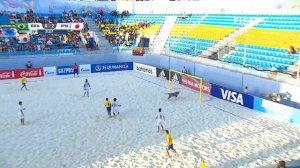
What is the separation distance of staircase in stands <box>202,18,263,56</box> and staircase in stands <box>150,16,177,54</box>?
7134 mm

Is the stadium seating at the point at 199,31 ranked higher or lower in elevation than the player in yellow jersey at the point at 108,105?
higher

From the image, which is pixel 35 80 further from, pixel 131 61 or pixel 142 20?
pixel 142 20

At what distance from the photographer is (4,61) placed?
31.7 m

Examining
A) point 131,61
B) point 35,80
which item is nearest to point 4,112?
point 35,80

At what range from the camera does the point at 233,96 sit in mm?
20703

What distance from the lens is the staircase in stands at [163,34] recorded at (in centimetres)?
3659

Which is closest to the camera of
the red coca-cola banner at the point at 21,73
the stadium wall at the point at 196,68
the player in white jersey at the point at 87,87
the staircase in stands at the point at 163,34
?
the stadium wall at the point at 196,68

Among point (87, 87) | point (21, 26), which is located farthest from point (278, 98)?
point (21, 26)

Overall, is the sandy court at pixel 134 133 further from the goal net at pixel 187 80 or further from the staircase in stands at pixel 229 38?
the staircase in stands at pixel 229 38

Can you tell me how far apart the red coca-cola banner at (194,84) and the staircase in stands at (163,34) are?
10909 mm

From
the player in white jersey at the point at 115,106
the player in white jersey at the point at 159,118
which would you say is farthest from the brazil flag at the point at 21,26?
the player in white jersey at the point at 159,118

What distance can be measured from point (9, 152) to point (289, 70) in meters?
17.4

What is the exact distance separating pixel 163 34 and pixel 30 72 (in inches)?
594

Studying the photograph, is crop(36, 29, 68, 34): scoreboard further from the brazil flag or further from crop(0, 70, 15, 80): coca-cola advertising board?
crop(0, 70, 15, 80): coca-cola advertising board
